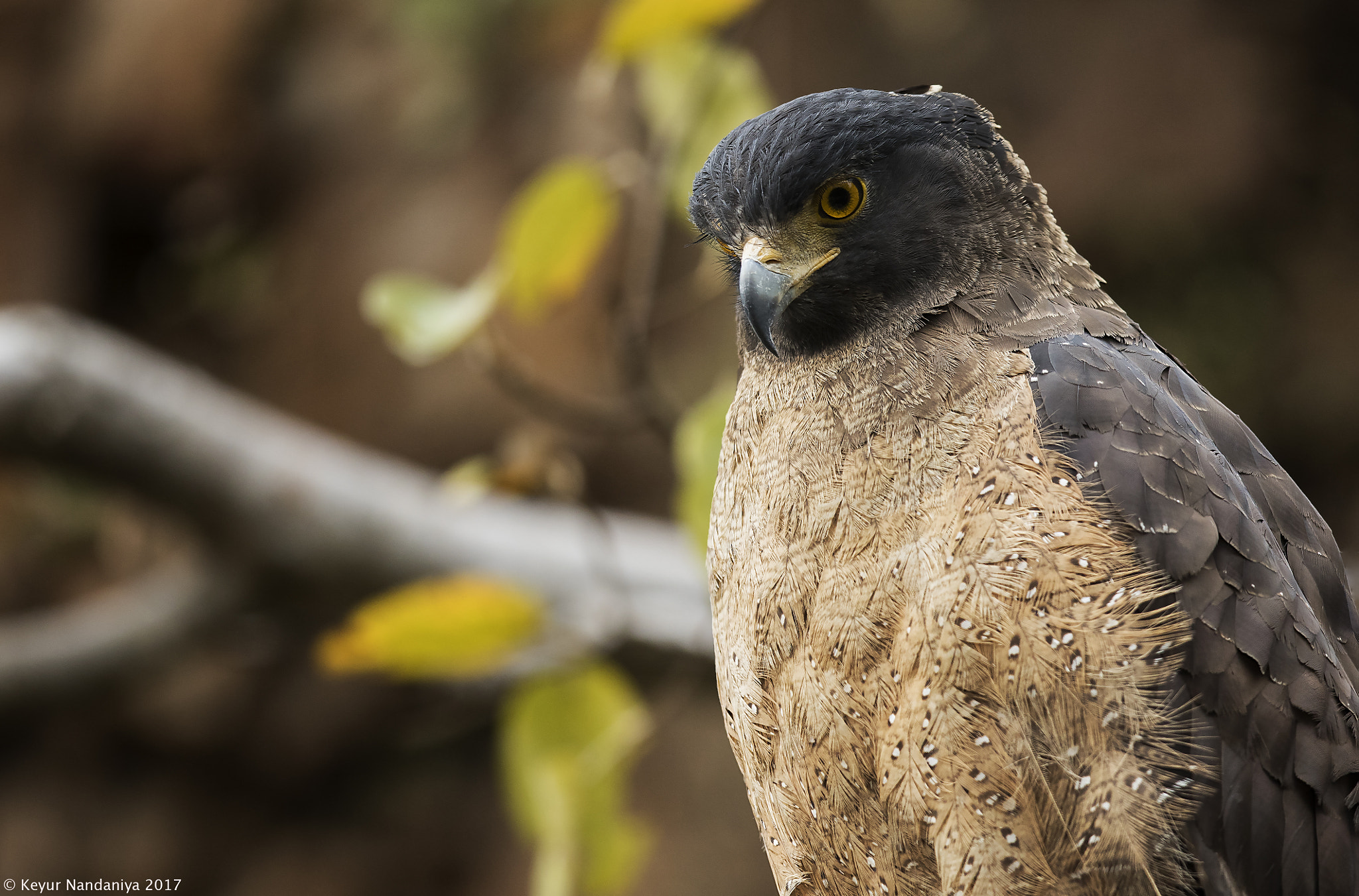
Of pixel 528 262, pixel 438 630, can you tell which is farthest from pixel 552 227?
pixel 438 630

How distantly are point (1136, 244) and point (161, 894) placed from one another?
766cm

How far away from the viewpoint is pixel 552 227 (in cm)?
278

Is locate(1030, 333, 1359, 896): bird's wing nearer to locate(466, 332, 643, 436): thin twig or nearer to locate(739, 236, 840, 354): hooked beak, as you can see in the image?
locate(739, 236, 840, 354): hooked beak

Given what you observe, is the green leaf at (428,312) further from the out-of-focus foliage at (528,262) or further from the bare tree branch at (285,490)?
the bare tree branch at (285,490)

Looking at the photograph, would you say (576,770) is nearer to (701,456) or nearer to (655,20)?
(701,456)

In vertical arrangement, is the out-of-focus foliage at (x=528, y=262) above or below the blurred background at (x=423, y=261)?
below

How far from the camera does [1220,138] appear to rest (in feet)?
24.1

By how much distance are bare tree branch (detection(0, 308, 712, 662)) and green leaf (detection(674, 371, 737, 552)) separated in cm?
122

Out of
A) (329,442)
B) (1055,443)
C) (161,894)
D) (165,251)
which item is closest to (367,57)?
(165,251)

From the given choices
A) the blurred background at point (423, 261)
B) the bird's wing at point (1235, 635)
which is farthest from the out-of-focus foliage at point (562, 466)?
the blurred background at point (423, 261)

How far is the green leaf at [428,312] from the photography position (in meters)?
2.67

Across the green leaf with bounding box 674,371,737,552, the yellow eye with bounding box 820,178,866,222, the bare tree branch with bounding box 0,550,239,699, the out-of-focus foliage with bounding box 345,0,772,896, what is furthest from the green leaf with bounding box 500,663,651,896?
the bare tree branch with bounding box 0,550,239,699

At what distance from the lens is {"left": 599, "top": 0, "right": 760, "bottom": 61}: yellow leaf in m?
2.48

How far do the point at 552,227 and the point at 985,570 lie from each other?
1434 millimetres
